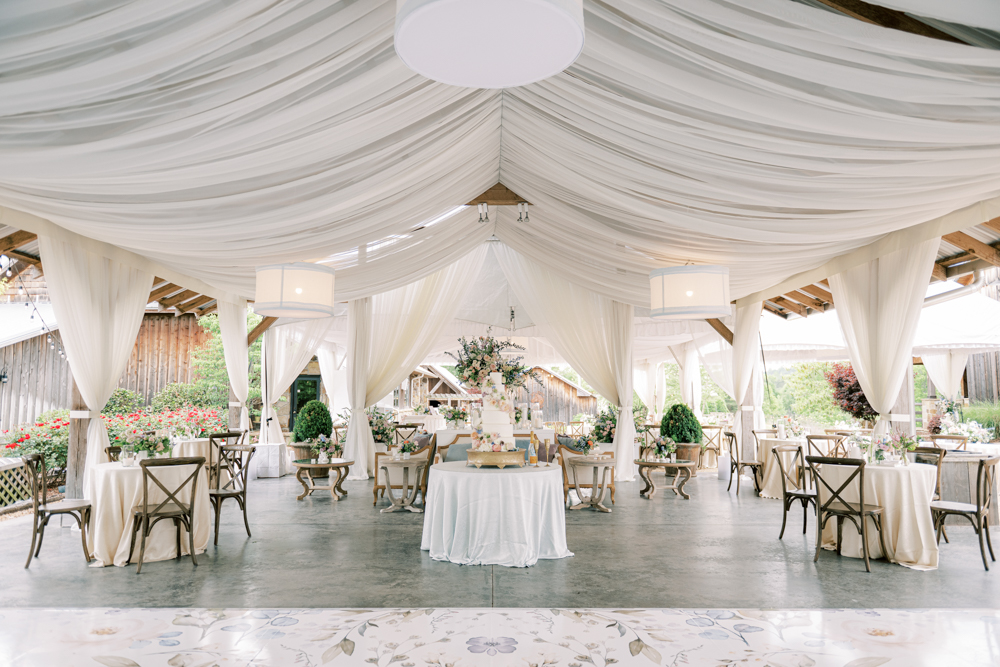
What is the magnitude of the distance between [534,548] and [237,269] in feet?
13.0

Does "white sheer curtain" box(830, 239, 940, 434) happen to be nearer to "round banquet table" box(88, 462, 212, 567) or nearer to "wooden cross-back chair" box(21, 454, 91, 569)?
"round banquet table" box(88, 462, 212, 567)

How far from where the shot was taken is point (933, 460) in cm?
625

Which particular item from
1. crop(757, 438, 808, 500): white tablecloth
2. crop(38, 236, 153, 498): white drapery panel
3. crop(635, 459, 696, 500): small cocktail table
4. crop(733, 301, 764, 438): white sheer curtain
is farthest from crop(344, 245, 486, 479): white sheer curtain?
crop(757, 438, 808, 500): white tablecloth

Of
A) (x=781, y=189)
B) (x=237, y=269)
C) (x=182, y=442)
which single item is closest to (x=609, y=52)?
(x=781, y=189)

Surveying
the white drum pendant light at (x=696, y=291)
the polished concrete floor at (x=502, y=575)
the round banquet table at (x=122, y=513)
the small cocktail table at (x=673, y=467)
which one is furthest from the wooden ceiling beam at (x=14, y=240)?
the small cocktail table at (x=673, y=467)

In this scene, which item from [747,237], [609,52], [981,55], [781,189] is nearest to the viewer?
[981,55]

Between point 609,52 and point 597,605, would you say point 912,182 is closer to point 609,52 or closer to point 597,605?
point 609,52

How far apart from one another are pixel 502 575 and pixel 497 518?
52cm

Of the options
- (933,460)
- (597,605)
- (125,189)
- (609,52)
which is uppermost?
(609,52)

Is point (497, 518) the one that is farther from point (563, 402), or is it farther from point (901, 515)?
point (563, 402)

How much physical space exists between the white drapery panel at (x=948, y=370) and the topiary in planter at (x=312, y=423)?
11191 millimetres

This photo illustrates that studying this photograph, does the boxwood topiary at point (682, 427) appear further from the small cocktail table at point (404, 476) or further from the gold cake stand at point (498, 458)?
the gold cake stand at point (498, 458)

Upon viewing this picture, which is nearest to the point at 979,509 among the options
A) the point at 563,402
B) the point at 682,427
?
the point at 682,427

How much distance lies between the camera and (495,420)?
5539mm
